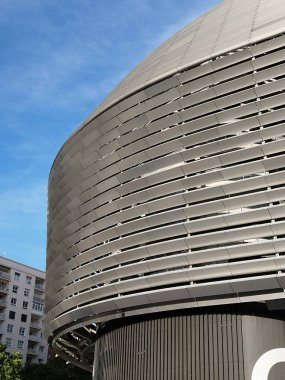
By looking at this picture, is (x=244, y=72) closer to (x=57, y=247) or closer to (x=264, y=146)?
(x=264, y=146)

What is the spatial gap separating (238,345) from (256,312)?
1.54m

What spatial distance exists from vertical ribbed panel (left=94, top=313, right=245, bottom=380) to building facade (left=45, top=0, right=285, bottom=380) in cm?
5

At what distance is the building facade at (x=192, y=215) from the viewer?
67.9ft

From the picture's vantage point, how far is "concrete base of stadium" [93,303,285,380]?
2048 cm

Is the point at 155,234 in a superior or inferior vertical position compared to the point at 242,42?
inferior

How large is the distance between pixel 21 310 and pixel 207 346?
214ft

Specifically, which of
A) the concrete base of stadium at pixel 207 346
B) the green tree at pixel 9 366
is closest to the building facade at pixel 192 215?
the concrete base of stadium at pixel 207 346

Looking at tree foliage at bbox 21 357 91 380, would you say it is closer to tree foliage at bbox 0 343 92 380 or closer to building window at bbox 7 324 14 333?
tree foliage at bbox 0 343 92 380

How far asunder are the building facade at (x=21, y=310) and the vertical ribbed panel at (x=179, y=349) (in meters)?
56.4

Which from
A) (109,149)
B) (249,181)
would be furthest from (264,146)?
(109,149)

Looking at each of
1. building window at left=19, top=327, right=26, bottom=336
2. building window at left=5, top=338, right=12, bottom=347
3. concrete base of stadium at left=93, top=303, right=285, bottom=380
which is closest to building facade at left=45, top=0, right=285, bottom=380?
concrete base of stadium at left=93, top=303, right=285, bottom=380

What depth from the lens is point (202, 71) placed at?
23422 millimetres

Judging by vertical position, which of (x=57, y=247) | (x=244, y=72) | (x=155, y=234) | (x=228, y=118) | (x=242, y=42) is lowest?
(x=155, y=234)

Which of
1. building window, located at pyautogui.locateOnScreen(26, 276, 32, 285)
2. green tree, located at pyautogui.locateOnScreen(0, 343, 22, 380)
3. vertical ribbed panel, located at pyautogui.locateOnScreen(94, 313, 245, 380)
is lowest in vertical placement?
vertical ribbed panel, located at pyautogui.locateOnScreen(94, 313, 245, 380)
